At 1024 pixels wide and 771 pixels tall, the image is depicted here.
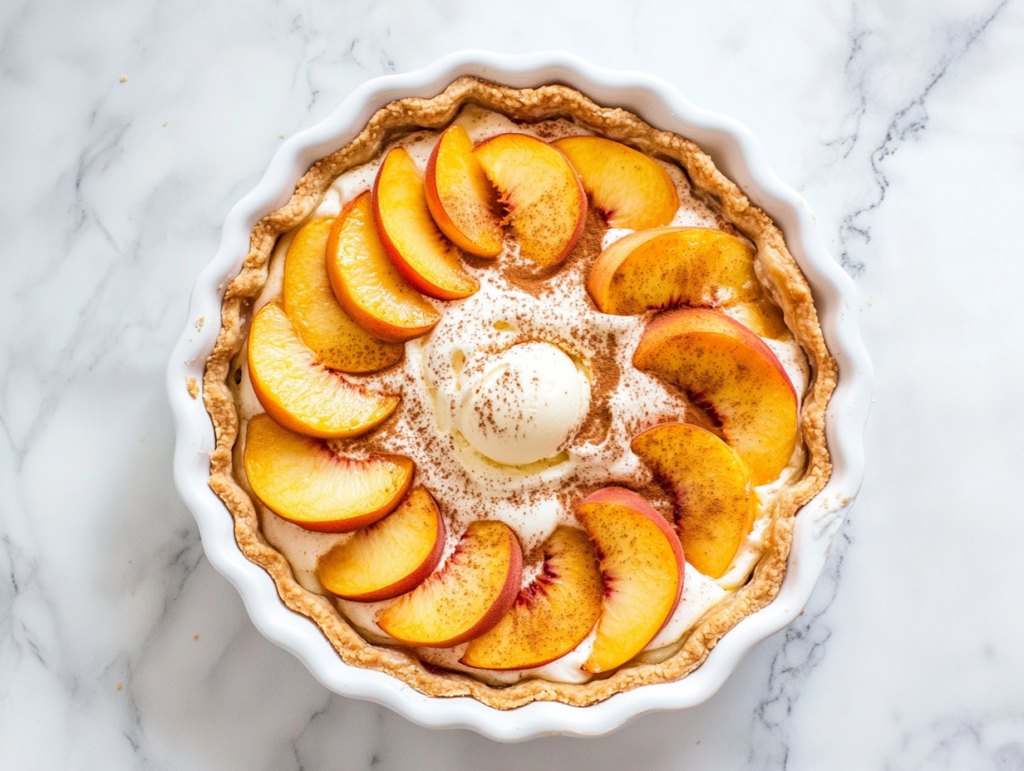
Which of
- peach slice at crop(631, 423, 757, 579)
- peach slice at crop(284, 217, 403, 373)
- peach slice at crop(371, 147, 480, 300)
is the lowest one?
peach slice at crop(631, 423, 757, 579)

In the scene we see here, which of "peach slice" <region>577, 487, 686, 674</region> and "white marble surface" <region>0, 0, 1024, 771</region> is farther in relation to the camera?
"white marble surface" <region>0, 0, 1024, 771</region>

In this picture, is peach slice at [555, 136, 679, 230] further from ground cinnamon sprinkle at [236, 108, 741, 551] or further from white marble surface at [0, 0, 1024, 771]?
white marble surface at [0, 0, 1024, 771]

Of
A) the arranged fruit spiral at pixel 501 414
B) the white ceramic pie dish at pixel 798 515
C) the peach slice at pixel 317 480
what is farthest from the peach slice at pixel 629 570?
the peach slice at pixel 317 480

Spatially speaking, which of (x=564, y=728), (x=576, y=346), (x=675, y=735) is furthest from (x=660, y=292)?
(x=675, y=735)

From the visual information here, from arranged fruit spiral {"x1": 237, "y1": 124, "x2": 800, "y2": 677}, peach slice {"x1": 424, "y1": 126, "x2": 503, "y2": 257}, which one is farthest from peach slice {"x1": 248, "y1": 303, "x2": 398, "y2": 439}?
peach slice {"x1": 424, "y1": 126, "x2": 503, "y2": 257}

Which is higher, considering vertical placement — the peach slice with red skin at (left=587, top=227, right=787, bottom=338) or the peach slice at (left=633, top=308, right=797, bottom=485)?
the peach slice with red skin at (left=587, top=227, right=787, bottom=338)

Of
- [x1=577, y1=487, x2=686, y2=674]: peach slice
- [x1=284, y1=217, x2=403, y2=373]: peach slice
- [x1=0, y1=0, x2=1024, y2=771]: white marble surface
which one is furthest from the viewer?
[x1=0, y1=0, x2=1024, y2=771]: white marble surface

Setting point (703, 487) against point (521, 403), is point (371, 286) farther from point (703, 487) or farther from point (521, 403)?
point (703, 487)

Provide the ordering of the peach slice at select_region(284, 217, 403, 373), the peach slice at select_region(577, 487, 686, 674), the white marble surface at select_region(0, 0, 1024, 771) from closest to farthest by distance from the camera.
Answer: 1. the peach slice at select_region(577, 487, 686, 674)
2. the peach slice at select_region(284, 217, 403, 373)
3. the white marble surface at select_region(0, 0, 1024, 771)

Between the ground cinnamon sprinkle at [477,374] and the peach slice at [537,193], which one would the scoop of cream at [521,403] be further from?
the peach slice at [537,193]
